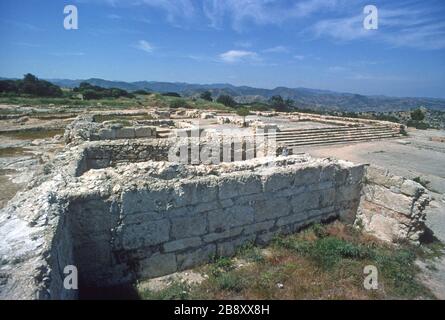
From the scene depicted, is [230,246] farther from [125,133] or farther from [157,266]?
[125,133]

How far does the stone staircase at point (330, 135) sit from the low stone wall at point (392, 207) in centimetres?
1150

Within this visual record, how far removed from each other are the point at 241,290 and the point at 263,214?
147 centimetres

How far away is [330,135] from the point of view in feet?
70.3

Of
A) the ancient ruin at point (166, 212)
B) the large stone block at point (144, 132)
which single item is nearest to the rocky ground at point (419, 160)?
the ancient ruin at point (166, 212)

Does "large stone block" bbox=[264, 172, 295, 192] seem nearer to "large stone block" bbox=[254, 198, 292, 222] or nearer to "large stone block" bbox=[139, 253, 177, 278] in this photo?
"large stone block" bbox=[254, 198, 292, 222]

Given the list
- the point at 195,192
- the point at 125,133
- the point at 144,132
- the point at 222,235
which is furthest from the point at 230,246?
the point at 144,132

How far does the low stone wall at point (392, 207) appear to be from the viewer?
6027mm

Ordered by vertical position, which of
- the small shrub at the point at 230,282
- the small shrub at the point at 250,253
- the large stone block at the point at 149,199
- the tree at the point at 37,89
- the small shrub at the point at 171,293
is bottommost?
the small shrub at the point at 171,293

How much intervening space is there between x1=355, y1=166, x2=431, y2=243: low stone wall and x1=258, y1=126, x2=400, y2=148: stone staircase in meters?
11.5

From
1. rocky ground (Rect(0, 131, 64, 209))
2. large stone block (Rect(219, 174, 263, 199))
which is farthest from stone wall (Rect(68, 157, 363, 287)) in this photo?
rocky ground (Rect(0, 131, 64, 209))

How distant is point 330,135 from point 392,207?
15.9 metres

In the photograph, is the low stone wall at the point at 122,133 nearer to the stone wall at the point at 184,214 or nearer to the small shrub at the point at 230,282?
the stone wall at the point at 184,214

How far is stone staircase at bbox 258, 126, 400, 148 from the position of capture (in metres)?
19.7
